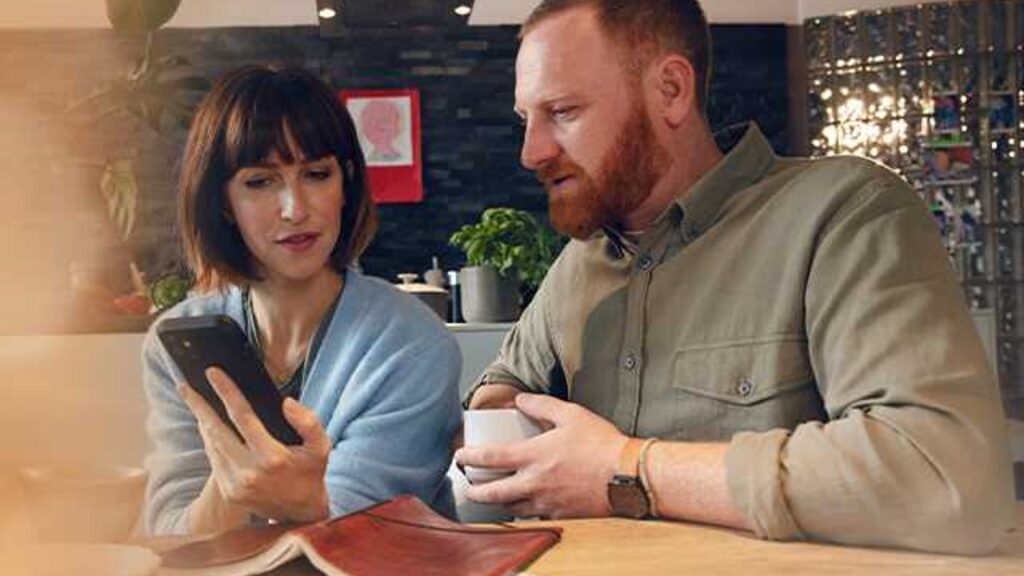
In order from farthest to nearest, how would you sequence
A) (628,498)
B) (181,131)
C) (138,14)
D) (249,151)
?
(628,498) < (249,151) < (181,131) < (138,14)

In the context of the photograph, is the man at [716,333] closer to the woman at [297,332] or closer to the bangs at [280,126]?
the woman at [297,332]

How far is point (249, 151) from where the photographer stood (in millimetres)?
448

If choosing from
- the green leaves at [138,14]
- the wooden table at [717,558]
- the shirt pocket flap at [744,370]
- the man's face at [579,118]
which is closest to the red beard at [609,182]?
the man's face at [579,118]

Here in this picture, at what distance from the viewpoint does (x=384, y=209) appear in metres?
0.53

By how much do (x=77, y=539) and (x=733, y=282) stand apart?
1.87ft

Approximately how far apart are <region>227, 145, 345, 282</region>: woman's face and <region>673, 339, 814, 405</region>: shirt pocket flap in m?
0.25

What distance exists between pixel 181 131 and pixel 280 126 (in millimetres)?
152

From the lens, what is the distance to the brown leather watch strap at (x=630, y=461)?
55 cm

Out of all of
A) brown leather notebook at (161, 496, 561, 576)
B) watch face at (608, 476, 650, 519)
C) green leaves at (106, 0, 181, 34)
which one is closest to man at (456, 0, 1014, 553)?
watch face at (608, 476, 650, 519)

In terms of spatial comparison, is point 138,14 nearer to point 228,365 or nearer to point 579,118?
point 228,365

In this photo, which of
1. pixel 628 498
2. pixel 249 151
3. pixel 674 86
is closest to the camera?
pixel 249 151

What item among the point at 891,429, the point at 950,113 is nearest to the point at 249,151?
the point at 891,429

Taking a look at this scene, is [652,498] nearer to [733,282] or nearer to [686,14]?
[733,282]

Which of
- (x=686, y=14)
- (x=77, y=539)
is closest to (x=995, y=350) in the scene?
(x=686, y=14)
